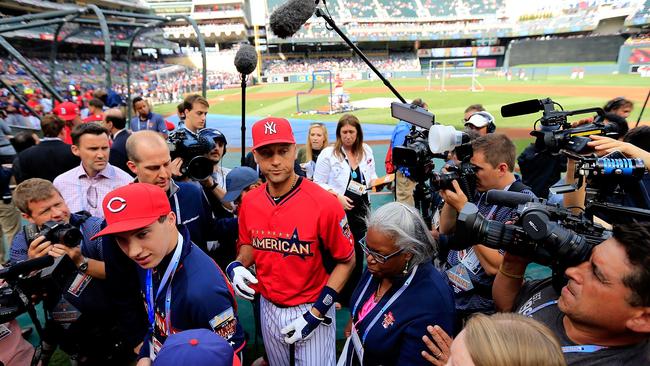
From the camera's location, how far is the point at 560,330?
159 centimetres

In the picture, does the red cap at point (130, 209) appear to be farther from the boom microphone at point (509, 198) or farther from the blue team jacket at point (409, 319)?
the boom microphone at point (509, 198)

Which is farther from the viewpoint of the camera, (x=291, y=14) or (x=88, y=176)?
(x=88, y=176)

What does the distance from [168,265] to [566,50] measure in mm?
54606

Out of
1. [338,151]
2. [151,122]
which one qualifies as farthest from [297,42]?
[338,151]

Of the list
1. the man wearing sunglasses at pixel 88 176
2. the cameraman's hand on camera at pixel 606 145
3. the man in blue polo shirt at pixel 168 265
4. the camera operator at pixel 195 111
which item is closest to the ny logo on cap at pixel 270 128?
the man in blue polo shirt at pixel 168 265

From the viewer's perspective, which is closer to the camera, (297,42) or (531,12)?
(297,42)

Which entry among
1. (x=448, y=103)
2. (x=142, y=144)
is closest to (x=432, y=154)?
(x=142, y=144)

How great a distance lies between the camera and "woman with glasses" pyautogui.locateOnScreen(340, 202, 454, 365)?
180cm

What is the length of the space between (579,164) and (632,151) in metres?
0.51

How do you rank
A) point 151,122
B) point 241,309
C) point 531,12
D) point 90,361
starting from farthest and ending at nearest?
point 531,12 < point 151,122 < point 241,309 < point 90,361

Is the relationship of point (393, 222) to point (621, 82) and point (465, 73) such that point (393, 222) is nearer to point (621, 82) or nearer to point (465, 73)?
point (621, 82)

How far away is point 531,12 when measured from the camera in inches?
2329

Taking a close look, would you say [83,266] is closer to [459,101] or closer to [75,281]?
[75,281]

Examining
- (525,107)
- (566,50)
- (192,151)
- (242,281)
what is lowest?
(242,281)
